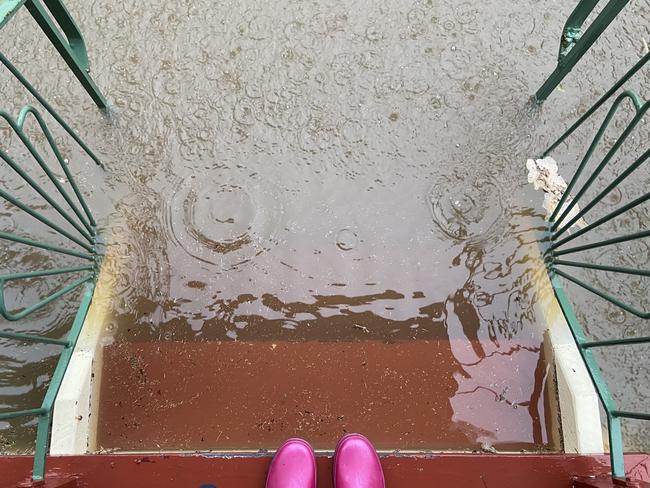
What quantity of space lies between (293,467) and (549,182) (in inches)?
61.1

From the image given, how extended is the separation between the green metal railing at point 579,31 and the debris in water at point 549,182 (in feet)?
1.08

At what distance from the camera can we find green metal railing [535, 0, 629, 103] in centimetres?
180

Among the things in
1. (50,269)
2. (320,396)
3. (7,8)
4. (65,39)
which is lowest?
(320,396)

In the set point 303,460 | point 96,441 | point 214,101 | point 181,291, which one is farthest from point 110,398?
point 214,101

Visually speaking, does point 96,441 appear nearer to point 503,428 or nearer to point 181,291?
point 181,291

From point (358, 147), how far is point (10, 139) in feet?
5.05

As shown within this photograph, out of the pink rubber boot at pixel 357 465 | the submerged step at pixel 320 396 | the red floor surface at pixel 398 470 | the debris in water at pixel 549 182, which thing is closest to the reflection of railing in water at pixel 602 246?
the debris in water at pixel 549 182

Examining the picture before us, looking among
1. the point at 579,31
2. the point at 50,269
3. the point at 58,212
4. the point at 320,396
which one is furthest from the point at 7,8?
the point at 579,31

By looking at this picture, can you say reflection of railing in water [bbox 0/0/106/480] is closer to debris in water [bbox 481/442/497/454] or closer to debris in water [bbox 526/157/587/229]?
debris in water [bbox 481/442/497/454]

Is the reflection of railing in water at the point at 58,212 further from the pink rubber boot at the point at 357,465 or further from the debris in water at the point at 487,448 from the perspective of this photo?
the debris in water at the point at 487,448

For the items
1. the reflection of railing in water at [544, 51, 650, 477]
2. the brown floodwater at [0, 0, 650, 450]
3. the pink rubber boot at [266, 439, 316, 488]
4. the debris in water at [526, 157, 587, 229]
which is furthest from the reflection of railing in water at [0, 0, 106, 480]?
the debris in water at [526, 157, 587, 229]

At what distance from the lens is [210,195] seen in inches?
89.4

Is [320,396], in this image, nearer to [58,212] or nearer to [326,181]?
[326,181]

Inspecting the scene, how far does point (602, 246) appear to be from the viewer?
2.00 meters
